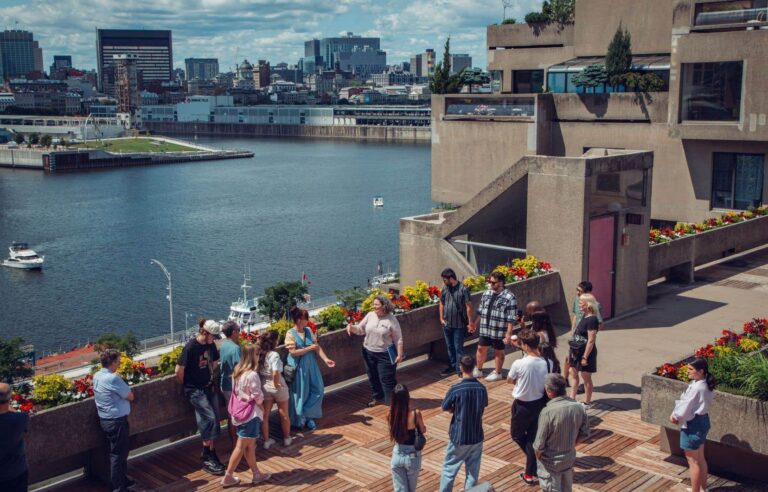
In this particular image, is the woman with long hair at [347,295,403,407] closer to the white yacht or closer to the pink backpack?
the pink backpack

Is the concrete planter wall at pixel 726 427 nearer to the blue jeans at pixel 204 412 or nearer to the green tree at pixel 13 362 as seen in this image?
the blue jeans at pixel 204 412

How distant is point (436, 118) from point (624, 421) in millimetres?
28751

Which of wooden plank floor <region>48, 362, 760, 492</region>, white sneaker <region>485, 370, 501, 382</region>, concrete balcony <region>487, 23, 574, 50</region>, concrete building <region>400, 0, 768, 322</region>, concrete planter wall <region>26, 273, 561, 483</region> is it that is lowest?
wooden plank floor <region>48, 362, 760, 492</region>

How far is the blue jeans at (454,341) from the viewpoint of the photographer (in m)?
13.2

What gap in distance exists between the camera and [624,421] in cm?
1165

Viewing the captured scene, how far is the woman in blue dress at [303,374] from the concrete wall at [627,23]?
98.0 ft

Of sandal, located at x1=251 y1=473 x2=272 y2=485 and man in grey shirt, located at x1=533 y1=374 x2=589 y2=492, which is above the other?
man in grey shirt, located at x1=533 y1=374 x2=589 y2=492

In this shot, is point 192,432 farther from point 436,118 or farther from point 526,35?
point 526,35

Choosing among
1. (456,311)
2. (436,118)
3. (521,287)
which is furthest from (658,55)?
(456,311)

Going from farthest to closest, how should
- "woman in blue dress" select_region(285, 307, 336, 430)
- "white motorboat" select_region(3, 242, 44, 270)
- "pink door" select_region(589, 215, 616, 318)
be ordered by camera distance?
"white motorboat" select_region(3, 242, 44, 270) → "pink door" select_region(589, 215, 616, 318) → "woman in blue dress" select_region(285, 307, 336, 430)

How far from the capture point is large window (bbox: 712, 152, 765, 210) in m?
29.9

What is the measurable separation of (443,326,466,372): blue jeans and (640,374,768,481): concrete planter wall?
3.41m

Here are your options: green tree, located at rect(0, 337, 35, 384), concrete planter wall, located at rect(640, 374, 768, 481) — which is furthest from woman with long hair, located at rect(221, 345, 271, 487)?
green tree, located at rect(0, 337, 35, 384)

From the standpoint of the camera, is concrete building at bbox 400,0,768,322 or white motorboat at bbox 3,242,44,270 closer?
concrete building at bbox 400,0,768,322
